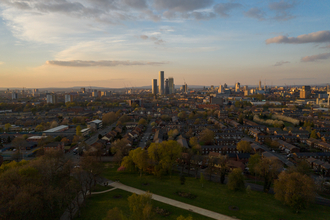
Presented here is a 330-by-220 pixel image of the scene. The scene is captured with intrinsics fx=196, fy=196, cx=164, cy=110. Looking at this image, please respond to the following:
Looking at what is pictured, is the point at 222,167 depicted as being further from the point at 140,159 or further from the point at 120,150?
the point at 120,150

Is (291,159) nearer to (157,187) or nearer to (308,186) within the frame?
(308,186)

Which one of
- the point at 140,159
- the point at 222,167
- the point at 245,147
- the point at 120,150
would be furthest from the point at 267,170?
the point at 120,150

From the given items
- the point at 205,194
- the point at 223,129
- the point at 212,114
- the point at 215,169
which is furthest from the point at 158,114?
the point at 205,194

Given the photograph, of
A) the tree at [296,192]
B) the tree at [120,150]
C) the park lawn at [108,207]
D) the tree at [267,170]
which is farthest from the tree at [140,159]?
the tree at [296,192]

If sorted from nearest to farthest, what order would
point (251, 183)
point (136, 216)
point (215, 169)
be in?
point (136, 216) → point (251, 183) → point (215, 169)

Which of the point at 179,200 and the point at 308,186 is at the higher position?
the point at 308,186

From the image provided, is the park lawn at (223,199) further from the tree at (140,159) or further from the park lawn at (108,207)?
the park lawn at (108,207)

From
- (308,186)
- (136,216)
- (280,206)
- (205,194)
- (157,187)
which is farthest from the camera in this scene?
(157,187)
